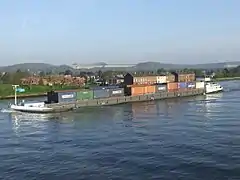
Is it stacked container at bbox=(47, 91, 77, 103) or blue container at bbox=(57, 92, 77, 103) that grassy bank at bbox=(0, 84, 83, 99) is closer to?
stacked container at bbox=(47, 91, 77, 103)

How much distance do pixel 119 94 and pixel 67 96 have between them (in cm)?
719

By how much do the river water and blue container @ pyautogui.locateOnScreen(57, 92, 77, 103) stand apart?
9672 millimetres

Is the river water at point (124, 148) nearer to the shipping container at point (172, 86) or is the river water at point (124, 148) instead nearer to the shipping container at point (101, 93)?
the shipping container at point (101, 93)

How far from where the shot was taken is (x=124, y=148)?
17.4 meters

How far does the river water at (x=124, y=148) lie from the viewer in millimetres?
13750

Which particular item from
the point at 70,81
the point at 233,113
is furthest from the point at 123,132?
the point at 70,81

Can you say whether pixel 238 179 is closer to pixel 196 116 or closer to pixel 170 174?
pixel 170 174

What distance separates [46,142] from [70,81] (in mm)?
52557

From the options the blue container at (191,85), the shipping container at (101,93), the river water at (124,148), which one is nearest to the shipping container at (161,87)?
the blue container at (191,85)

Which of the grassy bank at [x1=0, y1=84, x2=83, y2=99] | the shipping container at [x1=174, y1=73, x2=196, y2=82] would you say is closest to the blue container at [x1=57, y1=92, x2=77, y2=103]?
the grassy bank at [x1=0, y1=84, x2=83, y2=99]

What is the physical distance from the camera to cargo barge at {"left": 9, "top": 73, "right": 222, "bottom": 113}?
Answer: 120ft

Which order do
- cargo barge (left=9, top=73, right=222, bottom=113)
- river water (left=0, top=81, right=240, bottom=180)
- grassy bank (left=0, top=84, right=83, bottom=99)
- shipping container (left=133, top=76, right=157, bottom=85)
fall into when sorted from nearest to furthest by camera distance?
river water (left=0, top=81, right=240, bottom=180) → cargo barge (left=9, top=73, right=222, bottom=113) → grassy bank (left=0, top=84, right=83, bottom=99) → shipping container (left=133, top=76, right=157, bottom=85)

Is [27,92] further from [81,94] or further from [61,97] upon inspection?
[61,97]

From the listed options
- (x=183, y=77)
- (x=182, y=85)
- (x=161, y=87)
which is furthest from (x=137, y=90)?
(x=183, y=77)
